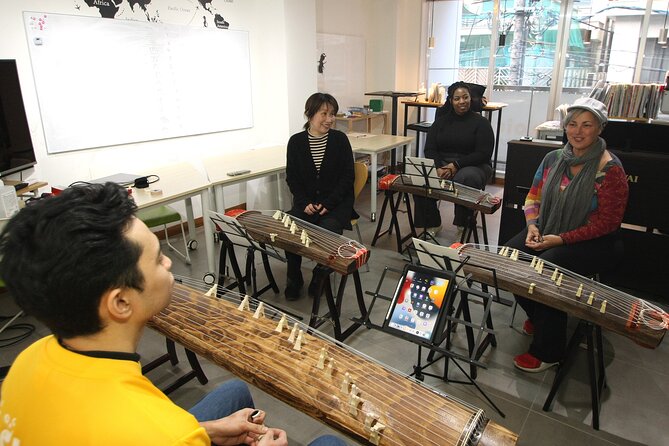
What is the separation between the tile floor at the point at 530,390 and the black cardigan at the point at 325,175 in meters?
0.81

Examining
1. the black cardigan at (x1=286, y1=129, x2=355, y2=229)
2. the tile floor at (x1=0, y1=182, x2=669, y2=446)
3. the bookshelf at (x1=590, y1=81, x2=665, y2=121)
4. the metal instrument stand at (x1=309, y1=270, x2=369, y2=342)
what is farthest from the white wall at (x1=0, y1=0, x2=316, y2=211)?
the bookshelf at (x1=590, y1=81, x2=665, y2=121)

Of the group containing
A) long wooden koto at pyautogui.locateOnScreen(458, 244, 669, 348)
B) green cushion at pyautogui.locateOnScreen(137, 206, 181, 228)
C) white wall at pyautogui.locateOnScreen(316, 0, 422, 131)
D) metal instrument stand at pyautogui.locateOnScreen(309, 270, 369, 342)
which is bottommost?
metal instrument stand at pyautogui.locateOnScreen(309, 270, 369, 342)

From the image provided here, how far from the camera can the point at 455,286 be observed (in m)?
1.82

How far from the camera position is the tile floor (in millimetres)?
1934

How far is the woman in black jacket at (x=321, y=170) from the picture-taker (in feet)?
10.3

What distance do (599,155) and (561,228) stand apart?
42 cm

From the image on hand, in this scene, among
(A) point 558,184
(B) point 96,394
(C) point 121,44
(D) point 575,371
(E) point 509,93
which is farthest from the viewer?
(E) point 509,93

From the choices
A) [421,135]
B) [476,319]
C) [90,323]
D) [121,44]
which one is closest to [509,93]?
[421,135]

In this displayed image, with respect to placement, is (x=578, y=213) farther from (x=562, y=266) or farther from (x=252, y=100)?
(x=252, y=100)

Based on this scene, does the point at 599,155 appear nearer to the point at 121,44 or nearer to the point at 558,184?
the point at 558,184

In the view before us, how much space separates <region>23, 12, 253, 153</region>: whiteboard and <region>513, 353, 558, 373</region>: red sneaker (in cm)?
322

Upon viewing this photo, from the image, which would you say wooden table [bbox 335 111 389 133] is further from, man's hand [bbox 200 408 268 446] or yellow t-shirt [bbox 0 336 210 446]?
yellow t-shirt [bbox 0 336 210 446]

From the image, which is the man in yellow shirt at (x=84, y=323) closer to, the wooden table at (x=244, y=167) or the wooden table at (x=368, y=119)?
the wooden table at (x=244, y=167)

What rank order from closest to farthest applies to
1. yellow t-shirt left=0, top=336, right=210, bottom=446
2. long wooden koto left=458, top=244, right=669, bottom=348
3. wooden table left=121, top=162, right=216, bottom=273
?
1. yellow t-shirt left=0, top=336, right=210, bottom=446
2. long wooden koto left=458, top=244, right=669, bottom=348
3. wooden table left=121, top=162, right=216, bottom=273
